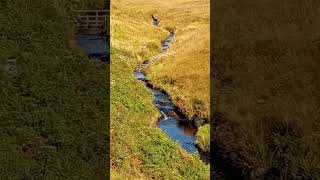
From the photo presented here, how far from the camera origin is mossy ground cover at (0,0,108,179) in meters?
18.0

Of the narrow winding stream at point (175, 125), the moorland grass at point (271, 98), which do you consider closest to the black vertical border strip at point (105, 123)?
the narrow winding stream at point (175, 125)

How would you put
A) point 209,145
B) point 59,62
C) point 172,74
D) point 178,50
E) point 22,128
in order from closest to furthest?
point 22,128, point 209,145, point 59,62, point 172,74, point 178,50

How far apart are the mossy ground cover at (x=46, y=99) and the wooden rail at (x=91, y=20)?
22.7ft

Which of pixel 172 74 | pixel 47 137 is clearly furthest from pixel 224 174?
pixel 172 74

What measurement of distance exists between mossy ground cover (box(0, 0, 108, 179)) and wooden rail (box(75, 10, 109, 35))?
22.7 feet

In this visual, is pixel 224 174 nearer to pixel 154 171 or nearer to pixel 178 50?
pixel 154 171

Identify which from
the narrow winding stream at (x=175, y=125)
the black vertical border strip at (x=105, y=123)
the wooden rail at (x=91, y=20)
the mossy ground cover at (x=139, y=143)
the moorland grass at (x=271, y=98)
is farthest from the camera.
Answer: the wooden rail at (x=91, y=20)

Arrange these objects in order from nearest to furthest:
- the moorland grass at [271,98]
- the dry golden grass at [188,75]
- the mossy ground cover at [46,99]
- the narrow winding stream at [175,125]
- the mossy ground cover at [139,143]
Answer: the mossy ground cover at [46,99] < the mossy ground cover at [139,143] < the moorland grass at [271,98] < the narrow winding stream at [175,125] < the dry golden grass at [188,75]

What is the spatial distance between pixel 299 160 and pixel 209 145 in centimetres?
497

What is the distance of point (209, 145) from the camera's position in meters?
24.0

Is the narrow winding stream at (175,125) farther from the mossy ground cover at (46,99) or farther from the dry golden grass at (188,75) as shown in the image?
the mossy ground cover at (46,99)

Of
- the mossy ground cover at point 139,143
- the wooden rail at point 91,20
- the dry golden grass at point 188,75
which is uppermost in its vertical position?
the wooden rail at point 91,20

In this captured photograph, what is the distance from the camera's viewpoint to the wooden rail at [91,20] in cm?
3843

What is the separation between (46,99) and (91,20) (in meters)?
18.5
